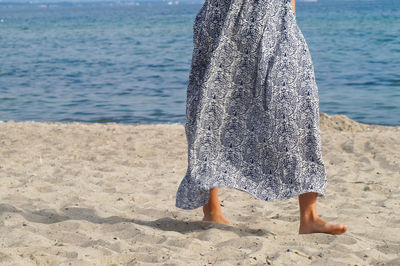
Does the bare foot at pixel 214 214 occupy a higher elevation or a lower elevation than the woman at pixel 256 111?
lower

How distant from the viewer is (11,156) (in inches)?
228

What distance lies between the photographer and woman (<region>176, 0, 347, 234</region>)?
2.95m

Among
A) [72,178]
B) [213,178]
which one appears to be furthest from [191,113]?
[72,178]

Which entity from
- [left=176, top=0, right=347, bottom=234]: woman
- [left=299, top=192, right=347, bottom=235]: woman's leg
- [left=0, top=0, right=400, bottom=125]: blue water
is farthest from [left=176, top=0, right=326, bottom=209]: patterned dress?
[left=0, top=0, right=400, bottom=125]: blue water

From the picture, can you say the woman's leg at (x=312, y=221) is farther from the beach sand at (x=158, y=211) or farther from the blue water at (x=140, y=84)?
the blue water at (x=140, y=84)

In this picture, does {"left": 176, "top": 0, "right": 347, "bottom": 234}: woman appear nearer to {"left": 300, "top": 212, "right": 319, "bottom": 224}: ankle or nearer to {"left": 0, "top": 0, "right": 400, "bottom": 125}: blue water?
{"left": 300, "top": 212, "right": 319, "bottom": 224}: ankle

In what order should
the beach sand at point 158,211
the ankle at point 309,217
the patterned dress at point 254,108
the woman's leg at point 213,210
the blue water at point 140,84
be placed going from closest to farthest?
the beach sand at point 158,211 < the patterned dress at point 254,108 < the ankle at point 309,217 < the woman's leg at point 213,210 < the blue water at point 140,84

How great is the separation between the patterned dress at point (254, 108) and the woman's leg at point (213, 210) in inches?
10.1

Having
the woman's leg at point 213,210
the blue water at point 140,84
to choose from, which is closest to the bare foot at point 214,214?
the woman's leg at point 213,210

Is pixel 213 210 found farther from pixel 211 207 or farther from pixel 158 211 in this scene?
pixel 158 211

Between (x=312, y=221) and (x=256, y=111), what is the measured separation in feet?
2.30

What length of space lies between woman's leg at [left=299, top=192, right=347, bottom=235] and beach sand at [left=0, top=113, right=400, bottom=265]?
46 millimetres

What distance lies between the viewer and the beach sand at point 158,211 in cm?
277

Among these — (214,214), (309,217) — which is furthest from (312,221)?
(214,214)
